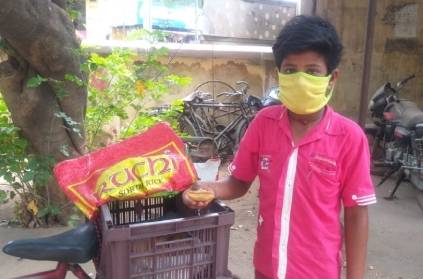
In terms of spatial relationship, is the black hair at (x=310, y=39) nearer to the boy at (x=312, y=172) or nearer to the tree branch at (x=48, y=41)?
the boy at (x=312, y=172)

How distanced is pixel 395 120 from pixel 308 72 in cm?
520

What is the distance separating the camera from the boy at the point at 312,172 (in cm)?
146

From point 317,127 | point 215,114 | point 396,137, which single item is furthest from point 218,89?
point 317,127

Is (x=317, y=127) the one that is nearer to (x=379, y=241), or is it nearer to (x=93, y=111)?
(x=93, y=111)

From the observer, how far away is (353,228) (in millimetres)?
1509

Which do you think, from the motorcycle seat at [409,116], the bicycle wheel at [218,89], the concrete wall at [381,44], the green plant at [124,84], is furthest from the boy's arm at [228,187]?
the concrete wall at [381,44]

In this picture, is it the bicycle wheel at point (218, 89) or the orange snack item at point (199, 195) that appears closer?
the orange snack item at point (199, 195)

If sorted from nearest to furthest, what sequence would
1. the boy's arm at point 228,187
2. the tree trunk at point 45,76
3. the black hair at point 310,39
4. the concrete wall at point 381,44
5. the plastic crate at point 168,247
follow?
the plastic crate at point 168,247, the black hair at point 310,39, the boy's arm at point 228,187, the tree trunk at point 45,76, the concrete wall at point 381,44

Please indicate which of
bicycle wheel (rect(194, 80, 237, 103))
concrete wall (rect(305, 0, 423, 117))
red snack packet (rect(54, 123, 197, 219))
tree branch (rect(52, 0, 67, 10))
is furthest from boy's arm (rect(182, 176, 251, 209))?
concrete wall (rect(305, 0, 423, 117))

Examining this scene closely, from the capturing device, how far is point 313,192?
4.88 feet

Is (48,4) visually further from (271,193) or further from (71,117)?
(271,193)

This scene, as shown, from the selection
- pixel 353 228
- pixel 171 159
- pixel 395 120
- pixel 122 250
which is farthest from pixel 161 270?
pixel 395 120

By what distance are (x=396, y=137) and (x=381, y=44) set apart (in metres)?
2.27

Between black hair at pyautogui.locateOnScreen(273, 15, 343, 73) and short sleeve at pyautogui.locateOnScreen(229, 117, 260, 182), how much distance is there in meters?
0.29
